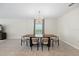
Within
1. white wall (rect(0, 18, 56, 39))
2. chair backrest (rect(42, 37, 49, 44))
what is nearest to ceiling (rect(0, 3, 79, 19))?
white wall (rect(0, 18, 56, 39))

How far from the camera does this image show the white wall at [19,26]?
8234 millimetres

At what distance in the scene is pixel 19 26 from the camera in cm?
859

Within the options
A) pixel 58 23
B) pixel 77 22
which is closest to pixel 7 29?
pixel 58 23

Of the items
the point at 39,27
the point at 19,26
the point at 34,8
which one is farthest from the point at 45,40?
the point at 19,26

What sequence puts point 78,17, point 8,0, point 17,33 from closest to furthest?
point 8,0 < point 78,17 < point 17,33

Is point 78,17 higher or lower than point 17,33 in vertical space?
higher

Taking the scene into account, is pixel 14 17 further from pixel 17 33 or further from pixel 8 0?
pixel 8 0

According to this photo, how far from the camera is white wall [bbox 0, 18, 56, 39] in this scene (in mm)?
8234

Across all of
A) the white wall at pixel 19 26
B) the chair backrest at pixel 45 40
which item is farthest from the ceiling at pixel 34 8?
the chair backrest at pixel 45 40

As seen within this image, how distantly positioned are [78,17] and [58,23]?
3.22 metres

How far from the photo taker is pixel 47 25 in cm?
830

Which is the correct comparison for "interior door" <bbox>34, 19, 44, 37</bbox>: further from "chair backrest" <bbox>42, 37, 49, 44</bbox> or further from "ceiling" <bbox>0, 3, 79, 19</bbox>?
"chair backrest" <bbox>42, 37, 49, 44</bbox>

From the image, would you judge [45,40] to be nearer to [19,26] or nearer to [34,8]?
[34,8]

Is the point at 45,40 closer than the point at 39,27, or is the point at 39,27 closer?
the point at 45,40
